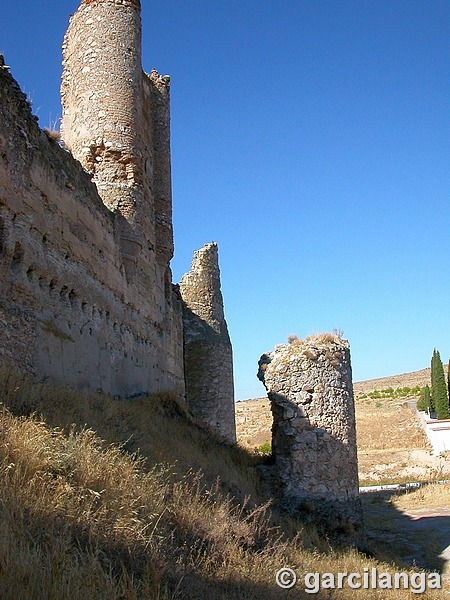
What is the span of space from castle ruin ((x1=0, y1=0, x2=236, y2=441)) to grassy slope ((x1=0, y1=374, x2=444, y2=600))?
5.30 ft

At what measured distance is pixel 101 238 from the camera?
11.9m

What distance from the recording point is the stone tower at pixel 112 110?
1373 cm

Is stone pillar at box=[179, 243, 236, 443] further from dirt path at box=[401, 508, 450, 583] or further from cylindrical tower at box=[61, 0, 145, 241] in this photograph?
cylindrical tower at box=[61, 0, 145, 241]

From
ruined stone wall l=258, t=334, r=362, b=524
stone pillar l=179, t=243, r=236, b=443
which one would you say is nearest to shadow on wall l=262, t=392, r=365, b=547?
ruined stone wall l=258, t=334, r=362, b=524

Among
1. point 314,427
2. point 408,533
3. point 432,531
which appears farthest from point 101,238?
point 432,531

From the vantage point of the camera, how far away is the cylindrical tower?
1374 centimetres

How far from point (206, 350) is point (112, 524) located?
52.9 ft

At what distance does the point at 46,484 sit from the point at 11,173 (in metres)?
4.55

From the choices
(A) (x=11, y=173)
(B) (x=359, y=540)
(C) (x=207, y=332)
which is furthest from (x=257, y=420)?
(A) (x=11, y=173)

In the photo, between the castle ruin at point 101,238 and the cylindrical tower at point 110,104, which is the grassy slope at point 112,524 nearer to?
the castle ruin at point 101,238

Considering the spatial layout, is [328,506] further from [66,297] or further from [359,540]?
[66,297]

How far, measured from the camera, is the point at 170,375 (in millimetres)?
17094

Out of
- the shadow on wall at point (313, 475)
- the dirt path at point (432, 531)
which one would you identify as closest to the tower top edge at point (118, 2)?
the shadow on wall at point (313, 475)

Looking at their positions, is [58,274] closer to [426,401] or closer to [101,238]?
[101,238]
